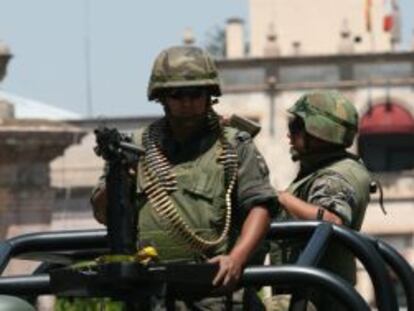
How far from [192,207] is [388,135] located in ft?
240

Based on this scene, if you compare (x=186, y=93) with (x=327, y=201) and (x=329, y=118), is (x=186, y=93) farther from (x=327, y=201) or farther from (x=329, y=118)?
(x=329, y=118)

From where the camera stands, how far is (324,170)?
8188mm

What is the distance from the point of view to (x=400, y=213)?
7725 cm

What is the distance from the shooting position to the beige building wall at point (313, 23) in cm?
8675

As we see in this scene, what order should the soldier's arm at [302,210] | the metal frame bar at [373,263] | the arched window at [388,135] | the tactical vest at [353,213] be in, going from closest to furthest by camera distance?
the metal frame bar at [373,263], the tactical vest at [353,213], the soldier's arm at [302,210], the arched window at [388,135]

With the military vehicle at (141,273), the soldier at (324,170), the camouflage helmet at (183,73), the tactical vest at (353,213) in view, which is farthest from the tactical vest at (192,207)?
the soldier at (324,170)

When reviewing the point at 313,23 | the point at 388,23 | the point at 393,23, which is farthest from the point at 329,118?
the point at 393,23

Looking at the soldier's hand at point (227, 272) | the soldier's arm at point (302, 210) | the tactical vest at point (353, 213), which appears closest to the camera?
the soldier's hand at point (227, 272)

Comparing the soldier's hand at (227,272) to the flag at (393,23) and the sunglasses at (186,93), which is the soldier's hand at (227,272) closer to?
the sunglasses at (186,93)

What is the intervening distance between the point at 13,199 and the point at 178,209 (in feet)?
91.0

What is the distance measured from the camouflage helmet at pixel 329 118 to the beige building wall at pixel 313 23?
7767cm

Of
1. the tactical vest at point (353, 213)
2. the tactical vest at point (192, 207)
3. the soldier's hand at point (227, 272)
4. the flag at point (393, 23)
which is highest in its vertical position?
the tactical vest at point (192, 207)

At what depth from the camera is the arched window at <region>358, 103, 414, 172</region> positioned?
259 ft

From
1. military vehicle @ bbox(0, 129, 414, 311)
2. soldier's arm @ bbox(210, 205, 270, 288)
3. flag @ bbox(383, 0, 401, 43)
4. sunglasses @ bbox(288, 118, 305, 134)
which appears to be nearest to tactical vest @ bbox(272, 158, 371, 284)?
sunglasses @ bbox(288, 118, 305, 134)
